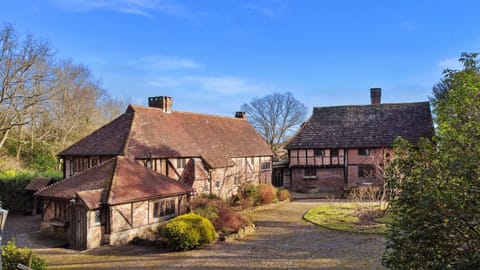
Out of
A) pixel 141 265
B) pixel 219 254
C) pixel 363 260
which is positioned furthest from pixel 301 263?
pixel 141 265

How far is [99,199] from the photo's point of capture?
16.3 meters

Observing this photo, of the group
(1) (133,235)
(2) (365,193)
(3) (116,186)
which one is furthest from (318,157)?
(3) (116,186)

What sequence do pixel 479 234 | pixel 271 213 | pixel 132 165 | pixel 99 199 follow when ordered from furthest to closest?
pixel 271 213
pixel 132 165
pixel 99 199
pixel 479 234

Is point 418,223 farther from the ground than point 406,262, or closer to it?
farther from the ground

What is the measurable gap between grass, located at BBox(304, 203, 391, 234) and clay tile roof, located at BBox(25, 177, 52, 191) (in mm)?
16888

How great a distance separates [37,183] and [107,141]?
605 centimetres

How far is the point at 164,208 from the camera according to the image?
19219 millimetres

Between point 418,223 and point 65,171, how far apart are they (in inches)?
864

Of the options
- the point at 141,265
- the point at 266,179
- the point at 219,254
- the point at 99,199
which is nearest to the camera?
the point at 141,265

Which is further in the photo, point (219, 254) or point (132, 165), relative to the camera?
point (132, 165)

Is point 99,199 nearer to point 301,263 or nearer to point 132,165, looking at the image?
point 132,165

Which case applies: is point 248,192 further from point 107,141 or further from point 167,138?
point 107,141

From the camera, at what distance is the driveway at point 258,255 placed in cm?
1342

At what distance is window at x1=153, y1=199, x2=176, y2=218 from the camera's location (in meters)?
18.7
